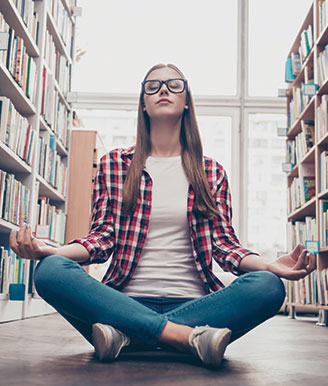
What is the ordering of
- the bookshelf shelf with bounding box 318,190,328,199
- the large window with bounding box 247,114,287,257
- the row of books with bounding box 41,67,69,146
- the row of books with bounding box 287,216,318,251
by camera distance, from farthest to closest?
the large window with bounding box 247,114,287,257 < the row of books with bounding box 287,216,318,251 < the row of books with bounding box 41,67,69,146 < the bookshelf shelf with bounding box 318,190,328,199

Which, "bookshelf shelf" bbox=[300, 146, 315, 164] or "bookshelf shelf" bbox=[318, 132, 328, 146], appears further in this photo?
"bookshelf shelf" bbox=[300, 146, 315, 164]

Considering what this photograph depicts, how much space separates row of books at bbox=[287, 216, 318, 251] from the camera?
151 inches

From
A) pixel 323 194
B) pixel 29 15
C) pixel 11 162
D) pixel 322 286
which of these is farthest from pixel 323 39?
pixel 11 162

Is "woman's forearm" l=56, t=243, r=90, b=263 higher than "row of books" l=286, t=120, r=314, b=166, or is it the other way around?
"row of books" l=286, t=120, r=314, b=166

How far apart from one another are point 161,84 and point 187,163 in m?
0.27

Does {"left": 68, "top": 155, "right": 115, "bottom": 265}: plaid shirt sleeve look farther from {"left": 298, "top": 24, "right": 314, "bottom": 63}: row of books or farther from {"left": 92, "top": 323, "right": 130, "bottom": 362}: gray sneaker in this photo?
{"left": 298, "top": 24, "right": 314, "bottom": 63}: row of books

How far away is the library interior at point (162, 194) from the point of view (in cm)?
135

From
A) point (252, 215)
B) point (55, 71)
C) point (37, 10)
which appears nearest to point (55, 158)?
point (55, 71)

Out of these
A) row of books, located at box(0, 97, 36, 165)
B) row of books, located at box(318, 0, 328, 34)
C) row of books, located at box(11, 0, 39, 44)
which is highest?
row of books, located at box(318, 0, 328, 34)

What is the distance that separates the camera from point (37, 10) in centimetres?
357

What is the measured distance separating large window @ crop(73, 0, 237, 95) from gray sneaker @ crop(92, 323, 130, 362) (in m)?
4.86

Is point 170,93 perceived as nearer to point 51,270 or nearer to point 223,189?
point 223,189

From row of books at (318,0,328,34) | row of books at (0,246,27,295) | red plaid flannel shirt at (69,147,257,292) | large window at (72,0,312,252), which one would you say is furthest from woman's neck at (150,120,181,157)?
large window at (72,0,312,252)

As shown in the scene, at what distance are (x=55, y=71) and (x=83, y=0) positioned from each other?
2.23 meters
